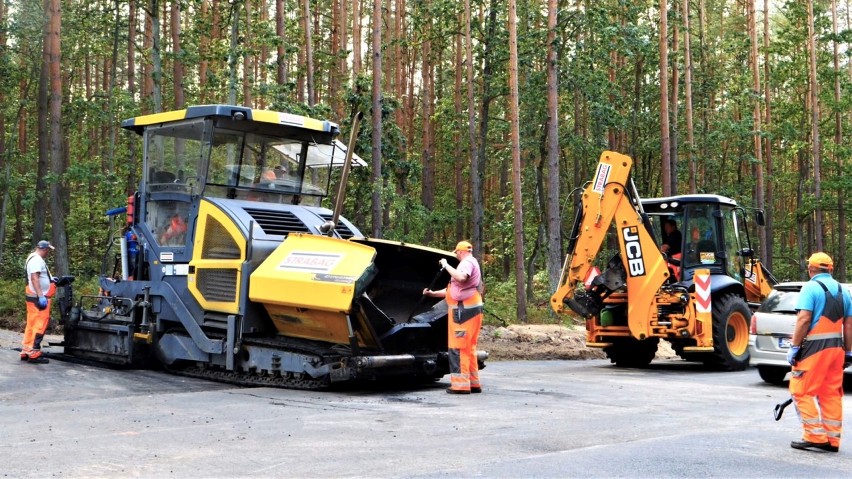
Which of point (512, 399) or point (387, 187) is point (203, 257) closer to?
point (512, 399)

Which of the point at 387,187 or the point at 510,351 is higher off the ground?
the point at 387,187

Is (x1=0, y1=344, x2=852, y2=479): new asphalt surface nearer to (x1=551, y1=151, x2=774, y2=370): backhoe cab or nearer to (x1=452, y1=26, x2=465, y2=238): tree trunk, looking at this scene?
(x1=551, y1=151, x2=774, y2=370): backhoe cab

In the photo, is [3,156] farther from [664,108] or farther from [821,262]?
[821,262]

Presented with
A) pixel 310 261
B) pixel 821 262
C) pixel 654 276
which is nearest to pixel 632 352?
pixel 654 276

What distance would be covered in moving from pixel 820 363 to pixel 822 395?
0.27 metres

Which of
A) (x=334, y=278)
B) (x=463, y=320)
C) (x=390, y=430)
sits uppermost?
(x=334, y=278)

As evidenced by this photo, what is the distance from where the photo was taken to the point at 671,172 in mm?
27625

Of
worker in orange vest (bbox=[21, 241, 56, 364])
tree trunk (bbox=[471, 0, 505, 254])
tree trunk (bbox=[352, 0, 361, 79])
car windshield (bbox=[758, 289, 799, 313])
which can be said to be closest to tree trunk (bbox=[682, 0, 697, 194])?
tree trunk (bbox=[471, 0, 505, 254])

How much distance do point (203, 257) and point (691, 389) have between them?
6.85 m

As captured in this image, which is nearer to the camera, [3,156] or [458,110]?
[3,156]

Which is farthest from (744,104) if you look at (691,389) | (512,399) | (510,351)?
(512,399)

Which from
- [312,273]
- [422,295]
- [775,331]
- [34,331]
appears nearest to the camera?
[312,273]

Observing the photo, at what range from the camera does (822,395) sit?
7684 millimetres

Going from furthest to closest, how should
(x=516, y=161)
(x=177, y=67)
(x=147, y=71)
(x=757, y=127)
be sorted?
(x=147, y=71) < (x=757, y=127) < (x=177, y=67) < (x=516, y=161)
